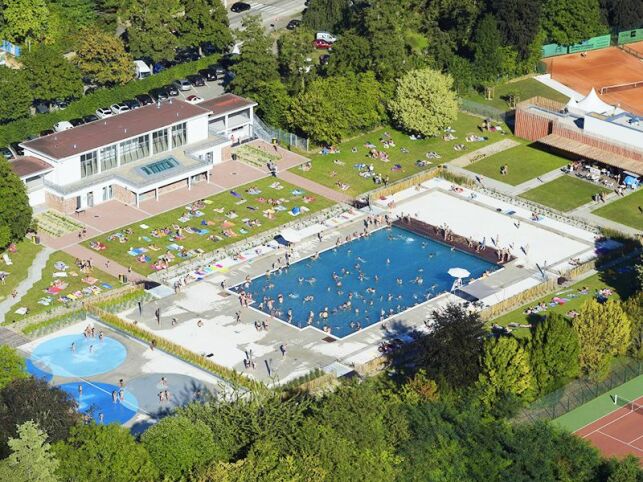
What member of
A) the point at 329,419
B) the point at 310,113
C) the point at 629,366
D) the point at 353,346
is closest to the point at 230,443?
the point at 329,419

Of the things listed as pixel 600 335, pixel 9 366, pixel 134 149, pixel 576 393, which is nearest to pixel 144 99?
pixel 134 149

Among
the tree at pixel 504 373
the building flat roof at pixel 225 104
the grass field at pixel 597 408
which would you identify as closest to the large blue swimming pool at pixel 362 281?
the tree at pixel 504 373

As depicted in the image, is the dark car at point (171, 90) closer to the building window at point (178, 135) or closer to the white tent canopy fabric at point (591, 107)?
the building window at point (178, 135)

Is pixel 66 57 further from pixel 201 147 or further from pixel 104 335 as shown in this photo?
pixel 104 335

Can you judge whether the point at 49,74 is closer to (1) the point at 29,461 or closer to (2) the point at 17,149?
(2) the point at 17,149

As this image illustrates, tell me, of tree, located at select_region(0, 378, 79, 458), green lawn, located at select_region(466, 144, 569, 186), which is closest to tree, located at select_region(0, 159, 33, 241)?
tree, located at select_region(0, 378, 79, 458)

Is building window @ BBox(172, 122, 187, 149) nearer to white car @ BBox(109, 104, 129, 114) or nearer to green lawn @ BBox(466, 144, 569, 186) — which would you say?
white car @ BBox(109, 104, 129, 114)
